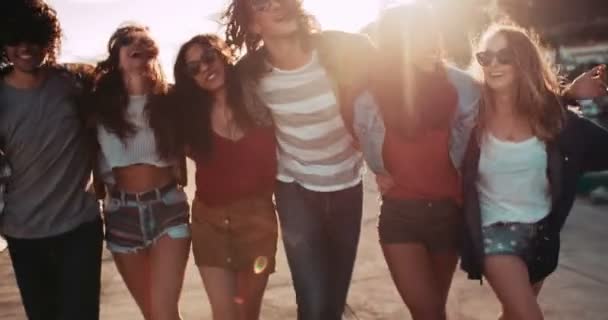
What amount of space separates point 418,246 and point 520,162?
69 cm

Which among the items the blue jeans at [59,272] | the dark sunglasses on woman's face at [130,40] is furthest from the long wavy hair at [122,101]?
the blue jeans at [59,272]

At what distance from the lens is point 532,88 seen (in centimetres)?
375

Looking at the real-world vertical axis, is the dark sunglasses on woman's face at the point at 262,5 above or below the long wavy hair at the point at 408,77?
above

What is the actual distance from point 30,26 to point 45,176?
0.80 metres

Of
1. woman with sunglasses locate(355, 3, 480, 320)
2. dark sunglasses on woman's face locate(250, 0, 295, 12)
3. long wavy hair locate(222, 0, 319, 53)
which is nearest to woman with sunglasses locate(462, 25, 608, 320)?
woman with sunglasses locate(355, 3, 480, 320)

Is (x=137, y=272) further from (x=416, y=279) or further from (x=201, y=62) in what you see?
(x=416, y=279)

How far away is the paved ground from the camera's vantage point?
5895 millimetres

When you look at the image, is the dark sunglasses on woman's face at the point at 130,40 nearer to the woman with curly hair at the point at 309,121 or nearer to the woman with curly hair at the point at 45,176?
the woman with curly hair at the point at 45,176

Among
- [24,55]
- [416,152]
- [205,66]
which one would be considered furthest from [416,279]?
[24,55]

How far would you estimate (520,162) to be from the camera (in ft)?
12.0

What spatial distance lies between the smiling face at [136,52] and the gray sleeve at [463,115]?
1.70m

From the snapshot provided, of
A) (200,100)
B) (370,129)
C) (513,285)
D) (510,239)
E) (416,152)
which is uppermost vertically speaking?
(200,100)

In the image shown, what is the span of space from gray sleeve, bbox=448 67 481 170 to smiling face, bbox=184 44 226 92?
1.28 meters

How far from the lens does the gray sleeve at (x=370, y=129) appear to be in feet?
12.8
